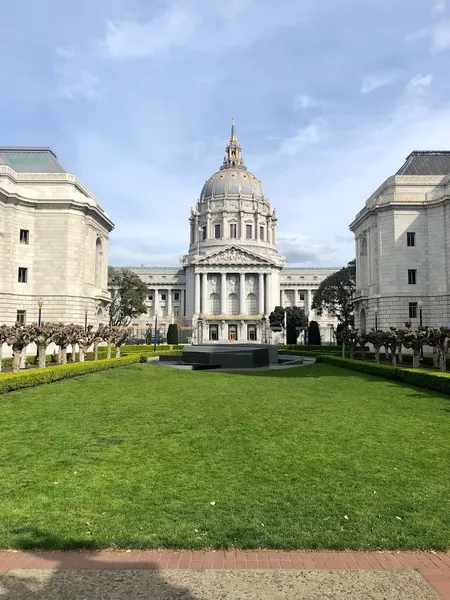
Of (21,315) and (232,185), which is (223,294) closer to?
(232,185)

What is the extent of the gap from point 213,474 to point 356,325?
5164 centimetres

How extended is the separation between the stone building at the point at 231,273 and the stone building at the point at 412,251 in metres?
50.9

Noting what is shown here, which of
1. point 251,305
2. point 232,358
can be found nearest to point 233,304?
point 251,305

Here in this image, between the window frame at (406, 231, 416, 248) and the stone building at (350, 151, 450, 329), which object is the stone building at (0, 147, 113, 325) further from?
the window frame at (406, 231, 416, 248)

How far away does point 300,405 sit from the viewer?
16.5 m

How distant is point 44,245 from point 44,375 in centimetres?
2936

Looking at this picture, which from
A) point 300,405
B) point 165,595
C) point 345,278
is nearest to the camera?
point 165,595

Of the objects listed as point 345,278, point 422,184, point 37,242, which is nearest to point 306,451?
point 37,242

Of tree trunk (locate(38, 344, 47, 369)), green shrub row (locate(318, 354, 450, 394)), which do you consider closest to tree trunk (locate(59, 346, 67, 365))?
tree trunk (locate(38, 344, 47, 369))

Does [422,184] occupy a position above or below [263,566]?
above

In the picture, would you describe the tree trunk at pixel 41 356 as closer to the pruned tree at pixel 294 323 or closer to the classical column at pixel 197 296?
the pruned tree at pixel 294 323

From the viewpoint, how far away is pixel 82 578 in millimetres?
5285

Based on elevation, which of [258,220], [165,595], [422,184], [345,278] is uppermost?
[258,220]

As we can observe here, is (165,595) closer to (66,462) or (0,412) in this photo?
(66,462)
